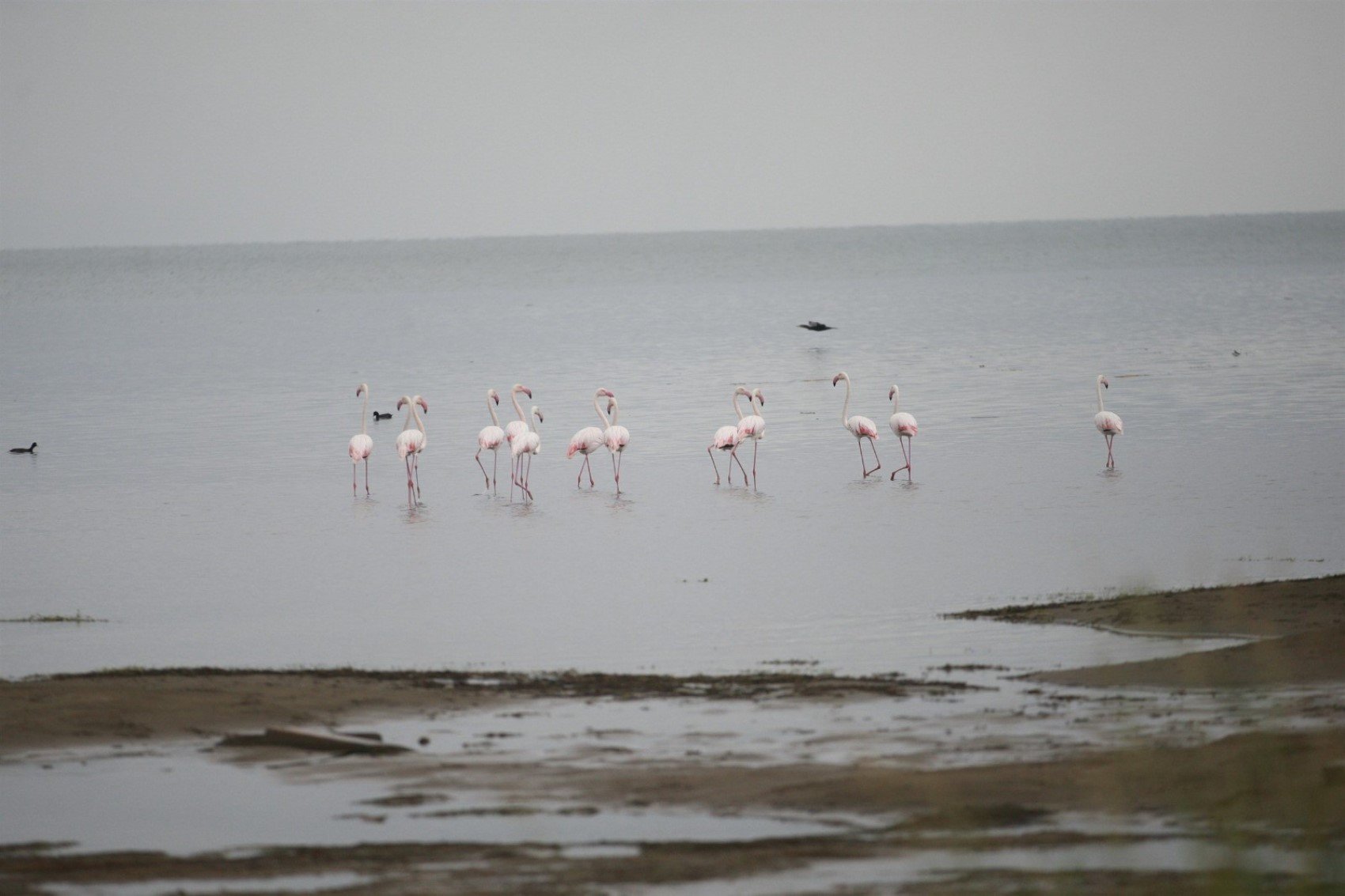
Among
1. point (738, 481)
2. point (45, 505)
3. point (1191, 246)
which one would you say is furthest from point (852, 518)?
point (1191, 246)

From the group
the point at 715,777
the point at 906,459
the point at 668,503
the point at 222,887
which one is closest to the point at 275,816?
the point at 222,887

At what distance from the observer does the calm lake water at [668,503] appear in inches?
497

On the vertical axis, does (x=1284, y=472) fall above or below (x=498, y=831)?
above

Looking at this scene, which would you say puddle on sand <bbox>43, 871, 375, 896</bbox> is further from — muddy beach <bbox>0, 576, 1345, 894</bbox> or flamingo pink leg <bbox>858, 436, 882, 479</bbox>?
flamingo pink leg <bbox>858, 436, 882, 479</bbox>

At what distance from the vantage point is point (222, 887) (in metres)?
6.56

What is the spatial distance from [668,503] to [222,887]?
43.4 ft

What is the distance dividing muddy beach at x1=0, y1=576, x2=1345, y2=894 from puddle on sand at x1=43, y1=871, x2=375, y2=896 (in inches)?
0.8

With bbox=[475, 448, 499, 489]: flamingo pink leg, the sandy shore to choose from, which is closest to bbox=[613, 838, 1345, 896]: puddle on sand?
the sandy shore

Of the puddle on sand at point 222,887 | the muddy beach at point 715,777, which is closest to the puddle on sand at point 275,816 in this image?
the muddy beach at point 715,777

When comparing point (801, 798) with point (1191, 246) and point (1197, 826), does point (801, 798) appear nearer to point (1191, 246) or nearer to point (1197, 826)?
point (1197, 826)

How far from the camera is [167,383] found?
40469 millimetres

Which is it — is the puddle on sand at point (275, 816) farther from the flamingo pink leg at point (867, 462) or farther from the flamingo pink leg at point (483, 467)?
the flamingo pink leg at point (867, 462)

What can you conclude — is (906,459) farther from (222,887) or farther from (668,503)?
(222,887)

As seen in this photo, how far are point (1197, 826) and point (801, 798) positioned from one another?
1.77 meters
